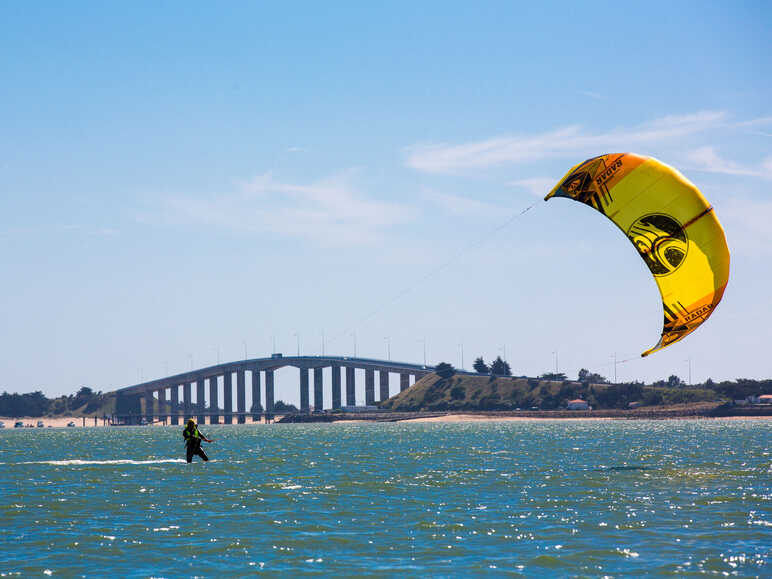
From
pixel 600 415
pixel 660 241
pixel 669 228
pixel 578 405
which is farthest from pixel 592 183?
pixel 578 405

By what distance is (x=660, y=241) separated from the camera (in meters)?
25.4

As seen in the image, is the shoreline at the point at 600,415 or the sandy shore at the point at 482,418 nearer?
the shoreline at the point at 600,415

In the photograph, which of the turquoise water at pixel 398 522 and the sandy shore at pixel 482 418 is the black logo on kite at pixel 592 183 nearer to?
the turquoise water at pixel 398 522

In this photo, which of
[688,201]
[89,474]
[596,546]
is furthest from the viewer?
[89,474]

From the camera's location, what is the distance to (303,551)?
1845cm

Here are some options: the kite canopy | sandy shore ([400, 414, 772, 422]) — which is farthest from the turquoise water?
sandy shore ([400, 414, 772, 422])

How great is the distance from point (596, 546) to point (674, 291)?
9226 mm

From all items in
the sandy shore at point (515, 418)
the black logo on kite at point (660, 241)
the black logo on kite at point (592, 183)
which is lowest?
the sandy shore at point (515, 418)

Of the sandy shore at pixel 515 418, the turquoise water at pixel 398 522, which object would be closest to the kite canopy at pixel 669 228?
the turquoise water at pixel 398 522

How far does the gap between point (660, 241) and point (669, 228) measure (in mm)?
532

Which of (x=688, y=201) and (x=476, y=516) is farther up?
(x=688, y=201)

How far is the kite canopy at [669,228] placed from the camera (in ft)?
79.4

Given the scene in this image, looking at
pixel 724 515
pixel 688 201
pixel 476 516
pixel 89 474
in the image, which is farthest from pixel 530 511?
pixel 89 474

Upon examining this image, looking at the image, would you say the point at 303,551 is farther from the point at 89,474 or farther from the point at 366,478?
the point at 89,474
